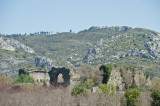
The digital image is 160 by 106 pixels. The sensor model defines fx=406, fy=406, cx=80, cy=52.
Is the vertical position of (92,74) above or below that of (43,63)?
below

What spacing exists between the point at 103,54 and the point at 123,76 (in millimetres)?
85024

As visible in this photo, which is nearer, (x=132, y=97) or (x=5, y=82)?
(x=132, y=97)

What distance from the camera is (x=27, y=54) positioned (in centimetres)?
19150

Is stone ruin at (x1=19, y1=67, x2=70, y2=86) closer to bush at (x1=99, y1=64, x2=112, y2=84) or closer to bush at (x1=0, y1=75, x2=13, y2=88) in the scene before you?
bush at (x1=0, y1=75, x2=13, y2=88)

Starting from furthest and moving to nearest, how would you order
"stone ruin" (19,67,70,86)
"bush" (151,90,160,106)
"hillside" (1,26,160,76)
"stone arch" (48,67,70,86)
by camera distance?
"hillside" (1,26,160,76) → "stone ruin" (19,67,70,86) → "stone arch" (48,67,70,86) → "bush" (151,90,160,106)

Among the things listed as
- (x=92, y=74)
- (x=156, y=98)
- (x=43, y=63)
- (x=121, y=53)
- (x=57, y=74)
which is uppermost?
(x=121, y=53)

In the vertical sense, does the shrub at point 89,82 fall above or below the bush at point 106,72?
below

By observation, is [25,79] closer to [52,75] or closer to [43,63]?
[52,75]

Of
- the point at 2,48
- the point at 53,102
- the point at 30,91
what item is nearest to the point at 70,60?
the point at 2,48

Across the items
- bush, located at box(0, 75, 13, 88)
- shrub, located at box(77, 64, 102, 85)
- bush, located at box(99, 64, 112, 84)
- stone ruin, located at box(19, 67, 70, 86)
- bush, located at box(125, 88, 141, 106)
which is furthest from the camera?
bush, located at box(0, 75, 13, 88)

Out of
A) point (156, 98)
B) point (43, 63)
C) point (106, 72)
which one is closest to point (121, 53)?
point (43, 63)

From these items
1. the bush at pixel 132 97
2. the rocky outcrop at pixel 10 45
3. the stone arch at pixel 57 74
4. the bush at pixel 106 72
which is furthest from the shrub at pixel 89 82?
the rocky outcrop at pixel 10 45

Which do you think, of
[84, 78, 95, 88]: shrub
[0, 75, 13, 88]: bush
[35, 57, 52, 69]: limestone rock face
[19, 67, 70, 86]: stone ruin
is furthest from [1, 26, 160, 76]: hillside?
[84, 78, 95, 88]: shrub

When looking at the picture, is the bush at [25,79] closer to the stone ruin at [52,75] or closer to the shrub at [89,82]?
the stone ruin at [52,75]
